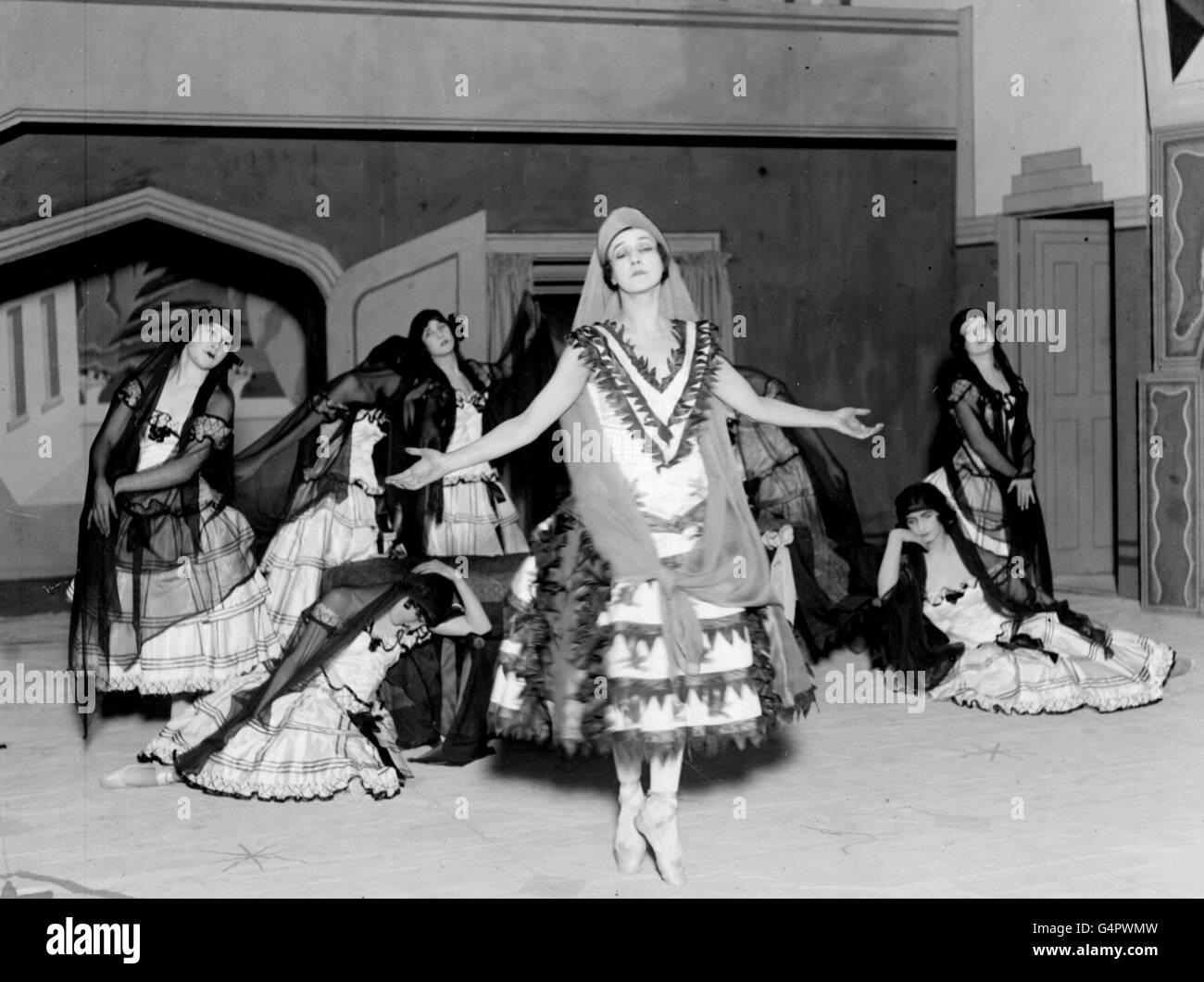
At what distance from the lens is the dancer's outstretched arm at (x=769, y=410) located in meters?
4.39

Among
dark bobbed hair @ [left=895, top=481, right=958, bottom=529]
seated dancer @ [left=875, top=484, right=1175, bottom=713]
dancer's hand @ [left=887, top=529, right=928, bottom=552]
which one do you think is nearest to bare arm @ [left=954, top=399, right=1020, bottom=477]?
seated dancer @ [left=875, top=484, right=1175, bottom=713]

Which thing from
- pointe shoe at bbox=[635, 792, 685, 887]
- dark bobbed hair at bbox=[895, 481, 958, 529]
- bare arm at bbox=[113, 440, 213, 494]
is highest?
bare arm at bbox=[113, 440, 213, 494]

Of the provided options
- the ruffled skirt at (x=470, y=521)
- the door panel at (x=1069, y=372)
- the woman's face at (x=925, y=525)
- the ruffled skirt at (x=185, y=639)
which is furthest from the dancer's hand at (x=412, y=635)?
the door panel at (x=1069, y=372)

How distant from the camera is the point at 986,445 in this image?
7.20m

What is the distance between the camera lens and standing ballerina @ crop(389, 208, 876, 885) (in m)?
4.14

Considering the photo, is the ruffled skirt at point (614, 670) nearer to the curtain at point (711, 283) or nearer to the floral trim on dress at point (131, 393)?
the floral trim on dress at point (131, 393)

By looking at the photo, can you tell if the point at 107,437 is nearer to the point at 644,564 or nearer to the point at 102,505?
the point at 102,505

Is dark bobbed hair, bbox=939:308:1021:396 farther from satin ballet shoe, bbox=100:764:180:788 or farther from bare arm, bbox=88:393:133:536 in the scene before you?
satin ballet shoe, bbox=100:764:180:788

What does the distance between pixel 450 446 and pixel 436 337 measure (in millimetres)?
467

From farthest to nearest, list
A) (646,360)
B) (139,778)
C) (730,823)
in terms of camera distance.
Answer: (139,778) < (730,823) < (646,360)

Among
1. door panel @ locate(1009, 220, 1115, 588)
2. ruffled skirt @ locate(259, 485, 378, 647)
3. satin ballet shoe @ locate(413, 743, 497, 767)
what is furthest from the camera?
door panel @ locate(1009, 220, 1115, 588)

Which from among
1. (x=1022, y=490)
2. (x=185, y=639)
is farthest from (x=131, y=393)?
(x=1022, y=490)

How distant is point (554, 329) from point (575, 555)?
381 centimetres

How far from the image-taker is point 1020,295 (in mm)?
9891
